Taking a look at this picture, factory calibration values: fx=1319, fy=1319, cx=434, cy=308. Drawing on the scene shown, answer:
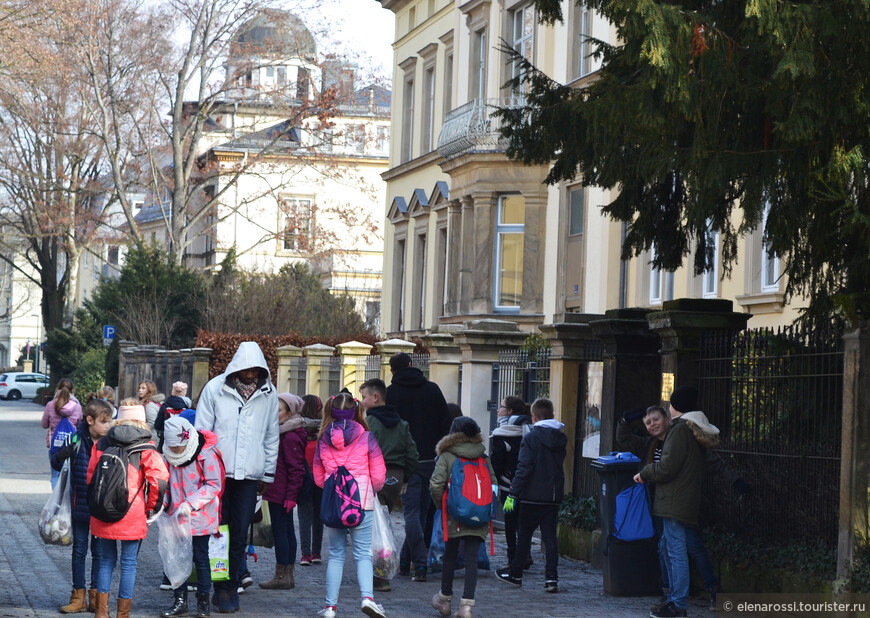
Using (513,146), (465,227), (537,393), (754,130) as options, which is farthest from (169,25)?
(754,130)

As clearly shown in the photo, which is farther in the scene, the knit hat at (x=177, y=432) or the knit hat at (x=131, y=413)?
the knit hat at (x=177, y=432)

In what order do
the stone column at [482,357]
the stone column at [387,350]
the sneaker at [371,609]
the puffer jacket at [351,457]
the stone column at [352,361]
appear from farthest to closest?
1. the stone column at [352,361]
2. the stone column at [387,350]
3. the stone column at [482,357]
4. the puffer jacket at [351,457]
5. the sneaker at [371,609]

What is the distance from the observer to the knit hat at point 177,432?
9367mm

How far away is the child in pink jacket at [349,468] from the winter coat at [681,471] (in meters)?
2.18

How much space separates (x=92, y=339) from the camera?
49625 millimetres

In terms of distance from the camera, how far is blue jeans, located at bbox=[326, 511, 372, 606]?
9406 millimetres

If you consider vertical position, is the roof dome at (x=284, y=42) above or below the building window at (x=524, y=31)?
above

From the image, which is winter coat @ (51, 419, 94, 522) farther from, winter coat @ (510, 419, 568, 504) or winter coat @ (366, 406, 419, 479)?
winter coat @ (510, 419, 568, 504)

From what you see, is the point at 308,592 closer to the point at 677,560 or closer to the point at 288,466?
the point at 288,466

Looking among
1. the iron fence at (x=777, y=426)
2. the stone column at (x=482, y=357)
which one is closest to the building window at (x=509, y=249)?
the stone column at (x=482, y=357)

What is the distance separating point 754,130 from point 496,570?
5.04 m

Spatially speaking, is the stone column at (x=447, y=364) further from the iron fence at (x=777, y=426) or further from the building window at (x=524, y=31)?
the building window at (x=524, y=31)

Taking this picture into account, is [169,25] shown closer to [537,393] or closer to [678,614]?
[537,393]

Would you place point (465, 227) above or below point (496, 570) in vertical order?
above
